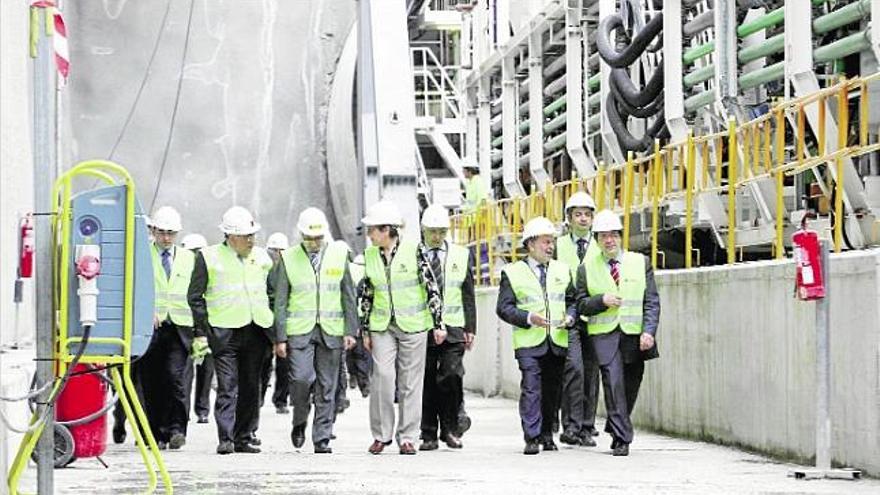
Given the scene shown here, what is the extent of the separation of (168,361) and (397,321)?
72.3 inches

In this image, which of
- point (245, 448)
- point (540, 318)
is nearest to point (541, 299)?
point (540, 318)

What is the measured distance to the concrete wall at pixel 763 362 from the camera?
1080 cm

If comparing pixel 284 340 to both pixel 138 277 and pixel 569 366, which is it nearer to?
pixel 569 366

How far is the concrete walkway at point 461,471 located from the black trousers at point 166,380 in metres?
0.24

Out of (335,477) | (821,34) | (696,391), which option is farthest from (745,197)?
(335,477)

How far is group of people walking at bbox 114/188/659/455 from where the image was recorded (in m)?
13.1

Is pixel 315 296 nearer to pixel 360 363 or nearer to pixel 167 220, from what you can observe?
pixel 167 220

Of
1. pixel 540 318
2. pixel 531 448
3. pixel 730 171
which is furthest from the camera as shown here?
pixel 730 171

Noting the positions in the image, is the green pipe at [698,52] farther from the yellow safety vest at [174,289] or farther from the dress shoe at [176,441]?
the dress shoe at [176,441]

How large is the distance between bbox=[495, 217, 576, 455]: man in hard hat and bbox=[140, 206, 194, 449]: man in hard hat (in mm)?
2456

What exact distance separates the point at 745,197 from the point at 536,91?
980 centimetres

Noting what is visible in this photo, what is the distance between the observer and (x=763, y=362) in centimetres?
1261

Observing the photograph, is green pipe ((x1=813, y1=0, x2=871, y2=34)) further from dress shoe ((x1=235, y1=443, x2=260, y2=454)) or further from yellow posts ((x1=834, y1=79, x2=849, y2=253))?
dress shoe ((x1=235, y1=443, x2=260, y2=454))

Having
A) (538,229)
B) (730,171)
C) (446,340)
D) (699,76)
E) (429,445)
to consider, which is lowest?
(429,445)
